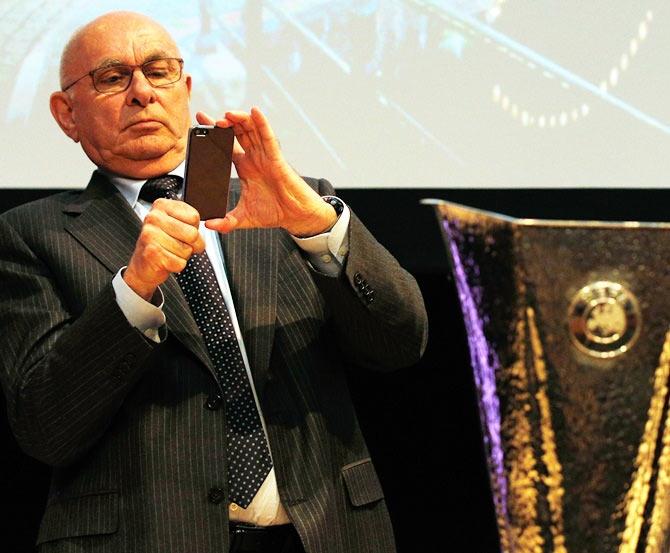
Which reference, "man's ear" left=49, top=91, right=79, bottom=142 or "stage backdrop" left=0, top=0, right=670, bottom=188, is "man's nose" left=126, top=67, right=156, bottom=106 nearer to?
"man's ear" left=49, top=91, right=79, bottom=142

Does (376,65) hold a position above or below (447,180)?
above

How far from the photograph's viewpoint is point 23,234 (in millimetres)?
1669

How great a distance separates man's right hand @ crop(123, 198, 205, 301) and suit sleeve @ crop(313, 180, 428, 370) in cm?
24

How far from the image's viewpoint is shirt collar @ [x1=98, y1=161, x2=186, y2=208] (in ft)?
5.71

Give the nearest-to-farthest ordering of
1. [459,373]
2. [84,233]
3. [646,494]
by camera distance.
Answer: [646,494]
[84,233]
[459,373]

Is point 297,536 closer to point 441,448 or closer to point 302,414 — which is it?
point 302,414

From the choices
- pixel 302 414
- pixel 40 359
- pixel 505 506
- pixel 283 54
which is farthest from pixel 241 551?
pixel 283 54

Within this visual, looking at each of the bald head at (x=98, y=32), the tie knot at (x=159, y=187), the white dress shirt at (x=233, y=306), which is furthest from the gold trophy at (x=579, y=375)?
the bald head at (x=98, y=32)

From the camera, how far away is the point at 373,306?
156 centimetres

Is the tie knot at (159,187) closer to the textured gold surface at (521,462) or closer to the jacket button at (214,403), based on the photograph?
the jacket button at (214,403)

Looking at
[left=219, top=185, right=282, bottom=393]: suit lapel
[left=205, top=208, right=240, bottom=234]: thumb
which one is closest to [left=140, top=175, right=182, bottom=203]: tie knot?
[left=219, top=185, right=282, bottom=393]: suit lapel

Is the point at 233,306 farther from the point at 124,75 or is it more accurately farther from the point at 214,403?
the point at 124,75

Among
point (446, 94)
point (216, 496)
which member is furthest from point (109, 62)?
point (446, 94)

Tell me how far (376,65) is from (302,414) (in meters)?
0.99
